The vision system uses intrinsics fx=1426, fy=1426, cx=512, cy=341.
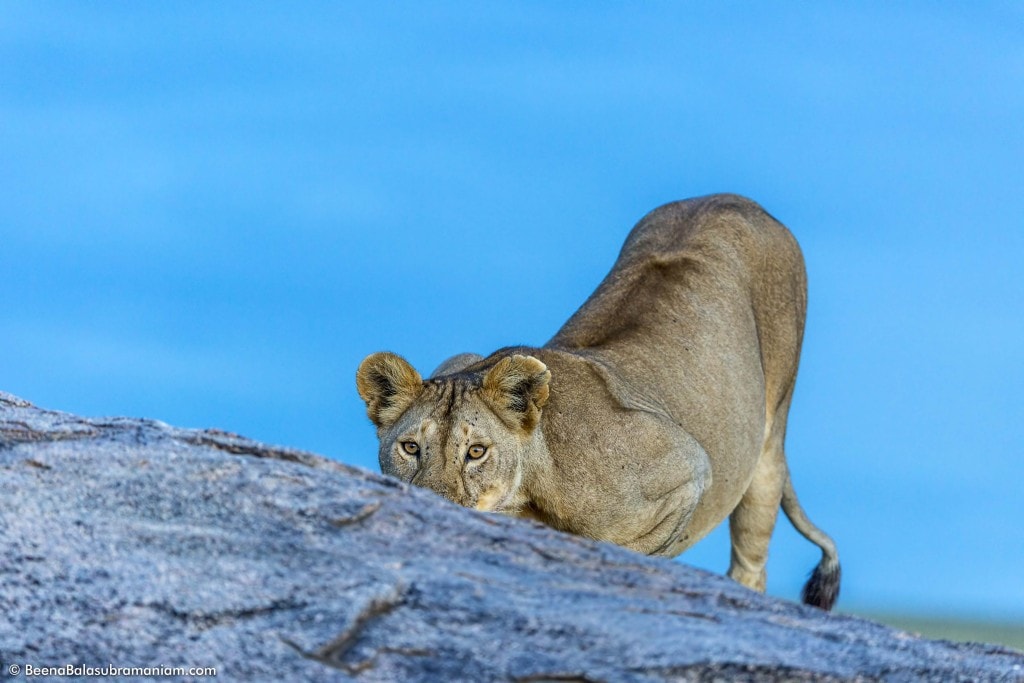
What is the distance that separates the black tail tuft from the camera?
11.8 m

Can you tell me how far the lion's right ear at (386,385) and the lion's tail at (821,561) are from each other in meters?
4.93

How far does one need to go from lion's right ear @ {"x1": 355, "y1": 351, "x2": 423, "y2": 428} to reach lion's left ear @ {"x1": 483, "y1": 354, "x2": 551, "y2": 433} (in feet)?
1.46

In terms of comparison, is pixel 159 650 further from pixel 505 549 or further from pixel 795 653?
pixel 795 653

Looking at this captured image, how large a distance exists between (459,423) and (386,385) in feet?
2.46

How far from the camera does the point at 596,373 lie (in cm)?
871

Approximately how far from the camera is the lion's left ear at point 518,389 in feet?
25.5

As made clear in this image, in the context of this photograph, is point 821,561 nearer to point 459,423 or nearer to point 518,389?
point 518,389

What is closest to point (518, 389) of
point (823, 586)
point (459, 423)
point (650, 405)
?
point (459, 423)

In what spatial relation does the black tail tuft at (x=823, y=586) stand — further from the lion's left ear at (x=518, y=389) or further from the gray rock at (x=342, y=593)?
the gray rock at (x=342, y=593)

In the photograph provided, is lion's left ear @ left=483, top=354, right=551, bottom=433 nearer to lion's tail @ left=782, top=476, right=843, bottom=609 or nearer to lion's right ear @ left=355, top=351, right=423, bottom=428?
lion's right ear @ left=355, top=351, right=423, bottom=428

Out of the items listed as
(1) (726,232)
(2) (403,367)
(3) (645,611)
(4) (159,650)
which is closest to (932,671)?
(3) (645,611)

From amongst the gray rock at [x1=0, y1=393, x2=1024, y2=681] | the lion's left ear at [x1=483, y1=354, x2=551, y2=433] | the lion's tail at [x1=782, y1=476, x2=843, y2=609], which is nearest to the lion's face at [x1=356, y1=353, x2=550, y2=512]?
the lion's left ear at [x1=483, y1=354, x2=551, y2=433]

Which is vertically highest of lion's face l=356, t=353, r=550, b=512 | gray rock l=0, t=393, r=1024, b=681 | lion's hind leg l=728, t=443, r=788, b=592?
lion's hind leg l=728, t=443, r=788, b=592

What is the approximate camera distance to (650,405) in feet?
30.0
